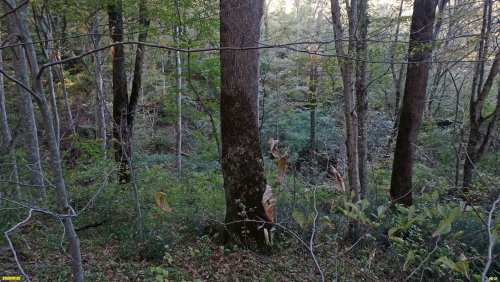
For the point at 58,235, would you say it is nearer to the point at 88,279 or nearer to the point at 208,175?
the point at 88,279

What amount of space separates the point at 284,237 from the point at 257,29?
9.29ft

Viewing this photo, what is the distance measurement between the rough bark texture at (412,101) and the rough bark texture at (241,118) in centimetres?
293

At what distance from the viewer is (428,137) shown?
11.2 m

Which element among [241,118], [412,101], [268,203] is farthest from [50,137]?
[412,101]

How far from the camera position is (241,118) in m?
4.47

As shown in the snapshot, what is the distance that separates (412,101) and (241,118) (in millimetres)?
3624

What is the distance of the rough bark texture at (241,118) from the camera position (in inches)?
174

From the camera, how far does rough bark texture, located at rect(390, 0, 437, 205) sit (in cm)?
597

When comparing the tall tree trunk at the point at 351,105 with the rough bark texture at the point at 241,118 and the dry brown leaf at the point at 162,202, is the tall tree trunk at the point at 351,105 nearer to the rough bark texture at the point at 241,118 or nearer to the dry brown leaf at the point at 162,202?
the rough bark texture at the point at 241,118

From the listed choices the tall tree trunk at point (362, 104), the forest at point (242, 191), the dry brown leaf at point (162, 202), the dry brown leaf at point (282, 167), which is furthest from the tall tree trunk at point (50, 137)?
the tall tree trunk at point (362, 104)

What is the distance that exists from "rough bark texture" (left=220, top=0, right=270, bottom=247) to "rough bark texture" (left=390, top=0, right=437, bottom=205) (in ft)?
9.62

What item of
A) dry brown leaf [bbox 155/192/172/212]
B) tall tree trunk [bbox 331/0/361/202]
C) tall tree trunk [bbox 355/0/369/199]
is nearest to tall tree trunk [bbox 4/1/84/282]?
dry brown leaf [bbox 155/192/172/212]

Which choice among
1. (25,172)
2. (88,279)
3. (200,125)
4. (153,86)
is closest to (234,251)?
(88,279)

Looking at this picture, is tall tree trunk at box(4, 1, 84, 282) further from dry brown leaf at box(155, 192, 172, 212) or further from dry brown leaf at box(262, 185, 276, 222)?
dry brown leaf at box(262, 185, 276, 222)
